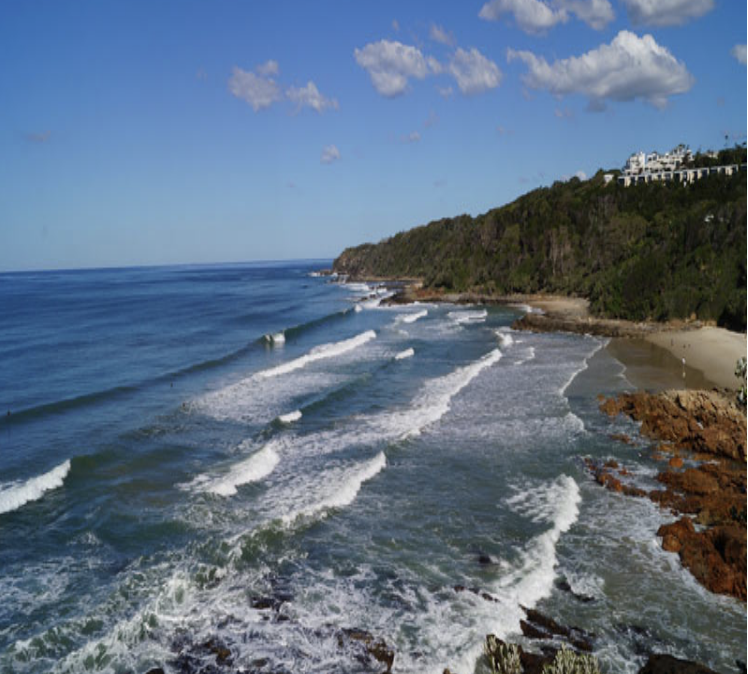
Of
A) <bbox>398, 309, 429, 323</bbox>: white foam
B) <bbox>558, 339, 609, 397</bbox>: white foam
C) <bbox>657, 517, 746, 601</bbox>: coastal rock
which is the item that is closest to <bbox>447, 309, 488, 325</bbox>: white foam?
<bbox>398, 309, 429, 323</bbox>: white foam

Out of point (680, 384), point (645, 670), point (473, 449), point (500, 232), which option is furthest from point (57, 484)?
point (500, 232)

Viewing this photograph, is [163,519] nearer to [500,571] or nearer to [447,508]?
[447,508]

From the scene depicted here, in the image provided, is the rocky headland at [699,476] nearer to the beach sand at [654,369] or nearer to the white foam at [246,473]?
the beach sand at [654,369]

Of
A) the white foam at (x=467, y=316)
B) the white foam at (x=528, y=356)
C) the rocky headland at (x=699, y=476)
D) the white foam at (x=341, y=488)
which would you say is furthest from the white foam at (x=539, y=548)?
the white foam at (x=467, y=316)

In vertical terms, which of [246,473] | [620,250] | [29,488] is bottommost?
[246,473]

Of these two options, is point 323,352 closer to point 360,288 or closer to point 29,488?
point 29,488

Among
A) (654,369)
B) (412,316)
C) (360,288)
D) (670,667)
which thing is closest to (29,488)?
(670,667)

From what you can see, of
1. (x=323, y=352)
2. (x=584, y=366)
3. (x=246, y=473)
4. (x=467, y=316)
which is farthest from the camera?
(x=467, y=316)
